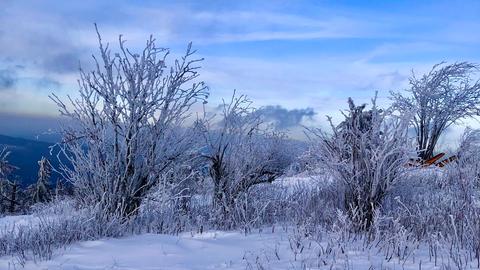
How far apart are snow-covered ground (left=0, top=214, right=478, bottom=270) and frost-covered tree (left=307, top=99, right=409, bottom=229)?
54.5 inches

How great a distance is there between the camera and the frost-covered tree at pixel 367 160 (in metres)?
7.91

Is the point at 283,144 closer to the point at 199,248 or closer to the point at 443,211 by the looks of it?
the point at 443,211

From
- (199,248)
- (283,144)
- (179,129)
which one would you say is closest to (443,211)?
(199,248)

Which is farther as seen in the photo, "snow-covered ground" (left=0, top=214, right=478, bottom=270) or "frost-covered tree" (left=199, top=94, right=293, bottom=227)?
"frost-covered tree" (left=199, top=94, right=293, bottom=227)

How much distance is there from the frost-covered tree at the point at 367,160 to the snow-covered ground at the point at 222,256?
1.38 meters

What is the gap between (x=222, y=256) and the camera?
20.3 feet

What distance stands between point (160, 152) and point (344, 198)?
3255 mm

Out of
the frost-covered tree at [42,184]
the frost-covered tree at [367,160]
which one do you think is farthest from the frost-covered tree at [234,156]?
the frost-covered tree at [42,184]

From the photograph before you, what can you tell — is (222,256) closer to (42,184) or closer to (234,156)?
(234,156)

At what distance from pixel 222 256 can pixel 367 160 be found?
3.01 metres

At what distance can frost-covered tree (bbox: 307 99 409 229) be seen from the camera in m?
7.91

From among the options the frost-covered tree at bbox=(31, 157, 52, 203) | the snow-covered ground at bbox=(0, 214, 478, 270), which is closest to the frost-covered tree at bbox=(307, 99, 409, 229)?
the snow-covered ground at bbox=(0, 214, 478, 270)

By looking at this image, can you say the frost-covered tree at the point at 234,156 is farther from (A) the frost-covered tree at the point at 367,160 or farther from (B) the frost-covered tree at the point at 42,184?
(B) the frost-covered tree at the point at 42,184

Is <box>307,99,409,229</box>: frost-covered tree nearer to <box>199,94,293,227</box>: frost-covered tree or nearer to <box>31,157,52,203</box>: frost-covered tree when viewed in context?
<box>199,94,293,227</box>: frost-covered tree
